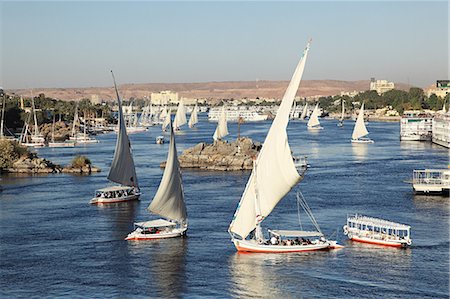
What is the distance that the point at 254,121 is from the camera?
109m

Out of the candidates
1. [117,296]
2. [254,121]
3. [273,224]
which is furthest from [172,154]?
[254,121]

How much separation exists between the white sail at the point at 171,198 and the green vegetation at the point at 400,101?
212 feet

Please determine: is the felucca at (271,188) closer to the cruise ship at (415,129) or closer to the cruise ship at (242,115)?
the cruise ship at (415,129)

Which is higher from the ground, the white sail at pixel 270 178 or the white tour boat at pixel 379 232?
the white sail at pixel 270 178

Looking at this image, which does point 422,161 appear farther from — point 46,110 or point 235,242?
point 46,110

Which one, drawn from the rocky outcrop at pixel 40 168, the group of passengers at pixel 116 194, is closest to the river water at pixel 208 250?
the group of passengers at pixel 116 194

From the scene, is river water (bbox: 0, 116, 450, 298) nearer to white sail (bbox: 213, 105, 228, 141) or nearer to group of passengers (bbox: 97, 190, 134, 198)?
group of passengers (bbox: 97, 190, 134, 198)

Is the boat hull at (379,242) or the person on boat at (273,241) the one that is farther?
the boat hull at (379,242)

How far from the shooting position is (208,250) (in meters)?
20.1

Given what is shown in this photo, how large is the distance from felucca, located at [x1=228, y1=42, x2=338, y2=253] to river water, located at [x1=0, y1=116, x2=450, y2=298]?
309mm

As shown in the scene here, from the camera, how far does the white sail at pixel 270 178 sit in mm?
19625

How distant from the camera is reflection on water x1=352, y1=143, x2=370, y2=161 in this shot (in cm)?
4553

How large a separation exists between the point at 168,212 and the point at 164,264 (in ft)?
12.1

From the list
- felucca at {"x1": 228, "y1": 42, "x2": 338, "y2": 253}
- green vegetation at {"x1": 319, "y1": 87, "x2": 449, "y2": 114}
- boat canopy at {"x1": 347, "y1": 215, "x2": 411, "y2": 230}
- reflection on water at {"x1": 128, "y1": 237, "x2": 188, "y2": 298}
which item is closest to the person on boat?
felucca at {"x1": 228, "y1": 42, "x2": 338, "y2": 253}
